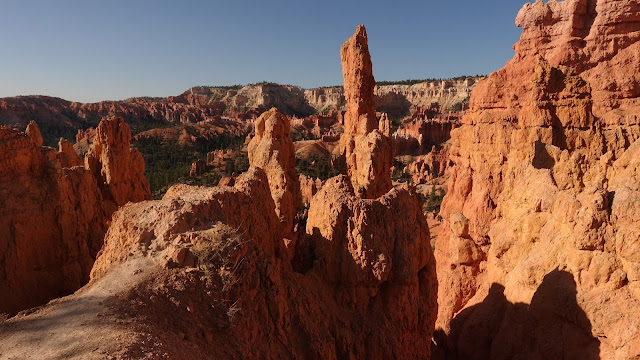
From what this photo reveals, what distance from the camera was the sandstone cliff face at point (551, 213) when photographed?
24.6ft

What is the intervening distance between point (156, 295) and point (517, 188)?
10.1 meters

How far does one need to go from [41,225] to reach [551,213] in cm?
1223

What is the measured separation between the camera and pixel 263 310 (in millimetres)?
5406

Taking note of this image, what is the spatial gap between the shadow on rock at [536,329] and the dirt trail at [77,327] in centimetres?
775

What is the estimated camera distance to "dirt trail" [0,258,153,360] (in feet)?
11.7

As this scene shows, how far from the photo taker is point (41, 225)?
30.1 feet

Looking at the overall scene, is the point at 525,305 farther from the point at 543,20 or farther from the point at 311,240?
the point at 543,20

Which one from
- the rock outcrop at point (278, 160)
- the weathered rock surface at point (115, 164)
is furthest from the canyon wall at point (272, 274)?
the weathered rock surface at point (115, 164)

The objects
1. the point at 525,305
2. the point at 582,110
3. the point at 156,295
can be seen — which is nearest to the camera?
the point at 156,295

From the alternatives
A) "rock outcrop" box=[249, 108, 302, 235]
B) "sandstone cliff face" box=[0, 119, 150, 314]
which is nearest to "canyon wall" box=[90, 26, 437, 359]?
"rock outcrop" box=[249, 108, 302, 235]

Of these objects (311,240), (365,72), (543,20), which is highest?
(543,20)

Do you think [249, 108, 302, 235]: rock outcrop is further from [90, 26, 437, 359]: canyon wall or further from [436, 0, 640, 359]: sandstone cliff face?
[436, 0, 640, 359]: sandstone cliff face

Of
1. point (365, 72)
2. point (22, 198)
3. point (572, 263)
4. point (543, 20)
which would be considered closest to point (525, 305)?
point (572, 263)

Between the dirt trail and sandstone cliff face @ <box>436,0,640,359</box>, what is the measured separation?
7.83m
